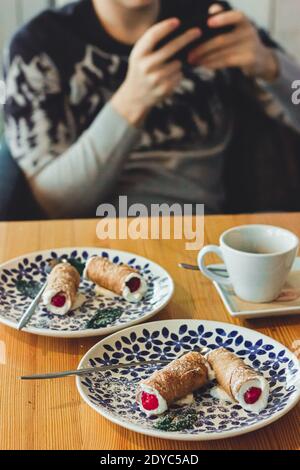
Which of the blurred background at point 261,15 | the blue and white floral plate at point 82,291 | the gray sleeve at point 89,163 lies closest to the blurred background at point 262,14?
the blurred background at point 261,15

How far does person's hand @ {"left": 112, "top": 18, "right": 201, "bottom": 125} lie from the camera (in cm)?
183

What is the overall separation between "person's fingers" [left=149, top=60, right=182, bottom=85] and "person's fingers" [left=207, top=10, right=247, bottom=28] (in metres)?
0.14

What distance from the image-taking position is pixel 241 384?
0.74m

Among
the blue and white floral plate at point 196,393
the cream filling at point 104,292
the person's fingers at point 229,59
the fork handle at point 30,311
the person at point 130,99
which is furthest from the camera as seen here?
the person's fingers at point 229,59

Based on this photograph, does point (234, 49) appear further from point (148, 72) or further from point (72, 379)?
point (72, 379)

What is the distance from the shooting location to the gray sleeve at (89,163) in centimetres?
180

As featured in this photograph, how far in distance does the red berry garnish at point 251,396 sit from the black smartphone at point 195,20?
49.9 inches

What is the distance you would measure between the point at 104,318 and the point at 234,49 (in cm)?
116

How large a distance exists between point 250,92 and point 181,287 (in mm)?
1030

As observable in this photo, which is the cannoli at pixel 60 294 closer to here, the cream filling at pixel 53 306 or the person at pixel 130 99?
the cream filling at pixel 53 306

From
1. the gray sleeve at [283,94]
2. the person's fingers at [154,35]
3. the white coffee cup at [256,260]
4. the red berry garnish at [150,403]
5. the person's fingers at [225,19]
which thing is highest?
the red berry garnish at [150,403]

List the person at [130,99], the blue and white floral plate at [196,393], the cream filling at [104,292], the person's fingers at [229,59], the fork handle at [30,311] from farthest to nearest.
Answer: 1. the person's fingers at [229,59]
2. the person at [130,99]
3. the cream filling at [104,292]
4. the fork handle at [30,311]
5. the blue and white floral plate at [196,393]

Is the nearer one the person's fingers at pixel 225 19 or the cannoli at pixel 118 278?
the cannoli at pixel 118 278
